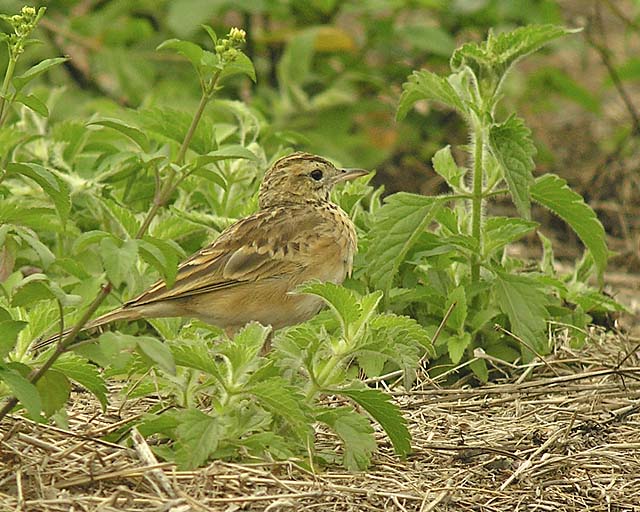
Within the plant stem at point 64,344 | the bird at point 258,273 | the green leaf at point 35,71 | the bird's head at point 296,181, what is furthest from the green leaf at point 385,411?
the bird's head at point 296,181

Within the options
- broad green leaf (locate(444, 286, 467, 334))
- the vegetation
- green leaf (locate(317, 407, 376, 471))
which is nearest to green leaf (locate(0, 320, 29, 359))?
the vegetation

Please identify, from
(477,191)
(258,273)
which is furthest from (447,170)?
(258,273)

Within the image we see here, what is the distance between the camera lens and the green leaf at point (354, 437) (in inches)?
165

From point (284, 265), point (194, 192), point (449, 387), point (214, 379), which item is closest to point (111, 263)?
point (214, 379)

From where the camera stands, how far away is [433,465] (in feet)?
14.7

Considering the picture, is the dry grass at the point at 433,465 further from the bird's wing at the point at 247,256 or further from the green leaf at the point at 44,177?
the green leaf at the point at 44,177

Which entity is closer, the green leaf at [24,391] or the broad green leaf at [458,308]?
the green leaf at [24,391]

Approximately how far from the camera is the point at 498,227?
5648 millimetres

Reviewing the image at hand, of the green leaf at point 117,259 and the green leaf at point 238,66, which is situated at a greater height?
the green leaf at point 238,66

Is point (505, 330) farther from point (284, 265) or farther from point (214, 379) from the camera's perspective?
point (214, 379)

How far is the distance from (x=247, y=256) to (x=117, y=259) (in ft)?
5.19

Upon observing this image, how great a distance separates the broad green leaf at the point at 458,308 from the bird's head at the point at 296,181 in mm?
719

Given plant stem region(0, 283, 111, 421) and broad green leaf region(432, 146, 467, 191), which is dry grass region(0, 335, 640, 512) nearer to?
plant stem region(0, 283, 111, 421)

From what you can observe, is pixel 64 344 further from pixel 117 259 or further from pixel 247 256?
pixel 247 256
